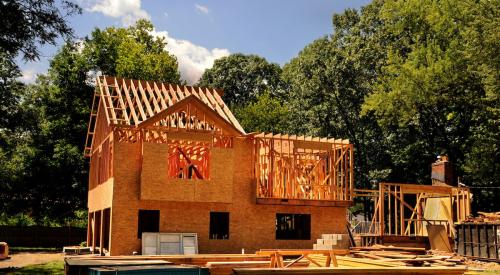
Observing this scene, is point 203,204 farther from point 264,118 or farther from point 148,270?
point 264,118

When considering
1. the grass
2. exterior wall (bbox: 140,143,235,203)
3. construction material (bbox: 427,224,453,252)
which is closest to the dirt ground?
the grass

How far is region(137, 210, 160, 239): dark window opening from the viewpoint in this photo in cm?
2159

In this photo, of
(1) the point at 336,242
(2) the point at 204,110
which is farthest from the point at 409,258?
(2) the point at 204,110

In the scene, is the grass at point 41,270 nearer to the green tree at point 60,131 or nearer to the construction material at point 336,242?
the construction material at point 336,242

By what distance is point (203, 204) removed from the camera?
2202 centimetres

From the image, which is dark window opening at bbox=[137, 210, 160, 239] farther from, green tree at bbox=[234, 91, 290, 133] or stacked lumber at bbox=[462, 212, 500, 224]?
green tree at bbox=[234, 91, 290, 133]

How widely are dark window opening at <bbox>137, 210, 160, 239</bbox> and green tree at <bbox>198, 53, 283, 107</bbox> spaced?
42.6 metres

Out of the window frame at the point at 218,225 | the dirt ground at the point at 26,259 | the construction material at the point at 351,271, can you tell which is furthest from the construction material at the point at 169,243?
the dirt ground at the point at 26,259

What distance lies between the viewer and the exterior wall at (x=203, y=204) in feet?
68.1

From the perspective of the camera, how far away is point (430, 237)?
27.3 meters

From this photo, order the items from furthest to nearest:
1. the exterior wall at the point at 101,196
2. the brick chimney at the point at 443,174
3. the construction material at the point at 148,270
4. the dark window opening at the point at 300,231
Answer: the brick chimney at the point at 443,174 < the dark window opening at the point at 300,231 < the exterior wall at the point at 101,196 < the construction material at the point at 148,270

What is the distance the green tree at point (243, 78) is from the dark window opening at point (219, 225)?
41.3m

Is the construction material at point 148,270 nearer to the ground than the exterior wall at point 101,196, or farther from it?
nearer to the ground

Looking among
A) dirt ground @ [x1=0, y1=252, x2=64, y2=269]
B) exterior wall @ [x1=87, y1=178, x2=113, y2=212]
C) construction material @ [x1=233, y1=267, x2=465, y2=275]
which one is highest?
exterior wall @ [x1=87, y1=178, x2=113, y2=212]
